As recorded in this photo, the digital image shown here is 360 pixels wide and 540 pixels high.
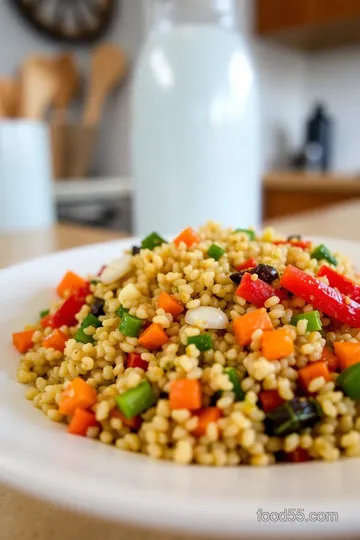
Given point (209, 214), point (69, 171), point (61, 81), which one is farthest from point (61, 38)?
point (209, 214)

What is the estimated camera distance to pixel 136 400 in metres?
0.62

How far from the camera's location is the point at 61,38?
11.9 feet

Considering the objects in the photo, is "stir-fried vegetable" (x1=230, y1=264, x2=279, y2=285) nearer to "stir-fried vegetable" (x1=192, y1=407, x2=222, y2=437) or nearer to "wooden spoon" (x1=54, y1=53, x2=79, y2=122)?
"stir-fried vegetable" (x1=192, y1=407, x2=222, y2=437)

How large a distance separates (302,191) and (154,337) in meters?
3.27

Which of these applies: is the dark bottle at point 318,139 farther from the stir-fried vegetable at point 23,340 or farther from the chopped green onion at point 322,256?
the stir-fried vegetable at point 23,340

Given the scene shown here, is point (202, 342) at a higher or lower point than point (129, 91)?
lower

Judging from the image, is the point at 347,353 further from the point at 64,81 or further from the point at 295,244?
the point at 64,81

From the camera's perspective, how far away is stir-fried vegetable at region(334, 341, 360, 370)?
0.66 metres

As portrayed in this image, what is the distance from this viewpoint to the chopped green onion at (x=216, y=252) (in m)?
0.87

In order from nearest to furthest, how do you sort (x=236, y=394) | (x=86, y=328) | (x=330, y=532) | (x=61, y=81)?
Result: (x=330, y=532)
(x=236, y=394)
(x=86, y=328)
(x=61, y=81)

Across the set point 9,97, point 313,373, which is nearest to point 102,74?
point 9,97

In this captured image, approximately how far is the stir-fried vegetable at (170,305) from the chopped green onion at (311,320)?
15cm

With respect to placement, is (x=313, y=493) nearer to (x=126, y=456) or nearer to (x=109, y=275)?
(x=126, y=456)

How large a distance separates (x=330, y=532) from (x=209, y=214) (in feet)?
4.59
